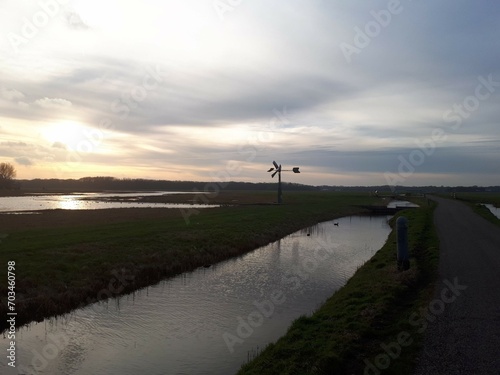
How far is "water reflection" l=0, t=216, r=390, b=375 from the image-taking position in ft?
36.0

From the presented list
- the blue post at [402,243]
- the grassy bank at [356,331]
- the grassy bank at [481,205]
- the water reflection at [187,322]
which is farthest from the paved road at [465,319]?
the grassy bank at [481,205]

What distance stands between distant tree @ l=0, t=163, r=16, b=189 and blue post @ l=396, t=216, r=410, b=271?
181 metres

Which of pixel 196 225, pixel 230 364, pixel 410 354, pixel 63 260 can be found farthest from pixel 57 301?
pixel 196 225

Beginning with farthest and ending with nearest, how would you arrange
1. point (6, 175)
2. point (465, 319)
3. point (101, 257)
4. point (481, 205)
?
1. point (6, 175)
2. point (481, 205)
3. point (101, 257)
4. point (465, 319)

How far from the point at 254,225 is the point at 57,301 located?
79.9 feet

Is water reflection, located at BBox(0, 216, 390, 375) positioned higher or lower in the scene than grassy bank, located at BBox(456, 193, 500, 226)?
lower

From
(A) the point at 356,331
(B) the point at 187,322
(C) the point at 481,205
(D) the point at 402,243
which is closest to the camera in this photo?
(A) the point at 356,331

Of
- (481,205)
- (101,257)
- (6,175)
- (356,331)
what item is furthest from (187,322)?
(6,175)

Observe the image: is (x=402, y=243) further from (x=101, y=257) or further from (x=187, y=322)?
(x=101, y=257)

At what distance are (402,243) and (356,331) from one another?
21.7 ft

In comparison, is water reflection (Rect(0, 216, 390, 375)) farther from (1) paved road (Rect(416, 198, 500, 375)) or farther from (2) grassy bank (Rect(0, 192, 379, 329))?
(1) paved road (Rect(416, 198, 500, 375))

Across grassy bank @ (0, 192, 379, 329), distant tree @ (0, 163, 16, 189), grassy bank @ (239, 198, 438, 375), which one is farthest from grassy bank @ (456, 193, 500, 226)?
distant tree @ (0, 163, 16, 189)

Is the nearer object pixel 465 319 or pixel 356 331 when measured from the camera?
pixel 356 331

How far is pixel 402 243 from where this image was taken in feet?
50.7
